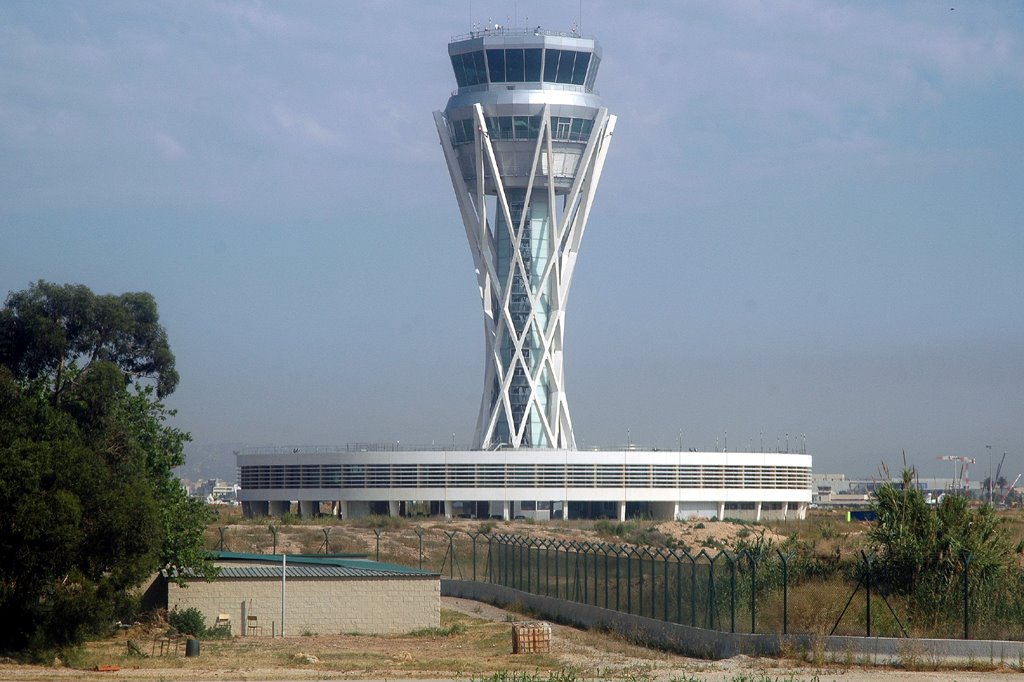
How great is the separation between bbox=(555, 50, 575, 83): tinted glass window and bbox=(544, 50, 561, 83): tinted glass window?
15.2 inches

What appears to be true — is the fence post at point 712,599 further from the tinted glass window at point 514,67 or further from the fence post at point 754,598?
the tinted glass window at point 514,67

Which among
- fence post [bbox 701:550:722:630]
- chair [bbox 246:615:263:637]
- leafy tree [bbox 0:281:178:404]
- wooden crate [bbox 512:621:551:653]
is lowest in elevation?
chair [bbox 246:615:263:637]

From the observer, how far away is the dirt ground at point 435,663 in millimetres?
36312

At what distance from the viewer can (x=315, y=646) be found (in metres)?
48.3

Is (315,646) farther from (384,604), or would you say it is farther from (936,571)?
(936,571)

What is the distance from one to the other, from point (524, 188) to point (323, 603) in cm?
9536

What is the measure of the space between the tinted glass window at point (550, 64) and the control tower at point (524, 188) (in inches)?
3.7

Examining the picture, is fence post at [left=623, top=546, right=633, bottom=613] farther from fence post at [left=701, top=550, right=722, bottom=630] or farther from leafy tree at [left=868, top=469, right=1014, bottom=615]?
leafy tree at [left=868, top=469, right=1014, bottom=615]

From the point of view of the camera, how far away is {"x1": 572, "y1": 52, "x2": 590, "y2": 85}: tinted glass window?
142 m

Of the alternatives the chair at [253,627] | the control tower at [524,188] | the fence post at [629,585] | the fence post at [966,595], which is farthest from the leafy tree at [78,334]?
the control tower at [524,188]

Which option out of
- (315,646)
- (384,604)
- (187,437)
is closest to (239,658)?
(315,646)

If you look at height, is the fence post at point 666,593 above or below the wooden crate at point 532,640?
above

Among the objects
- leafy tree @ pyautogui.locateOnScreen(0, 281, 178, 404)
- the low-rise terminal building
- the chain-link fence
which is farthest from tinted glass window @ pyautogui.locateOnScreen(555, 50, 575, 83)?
the chain-link fence

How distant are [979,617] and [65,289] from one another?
41439 millimetres
